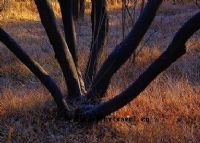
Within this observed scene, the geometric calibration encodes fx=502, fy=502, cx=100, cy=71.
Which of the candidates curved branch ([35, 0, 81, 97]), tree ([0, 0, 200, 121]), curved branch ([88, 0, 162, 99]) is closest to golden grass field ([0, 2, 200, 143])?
tree ([0, 0, 200, 121])

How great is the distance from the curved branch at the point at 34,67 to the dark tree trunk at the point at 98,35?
1.18 metres

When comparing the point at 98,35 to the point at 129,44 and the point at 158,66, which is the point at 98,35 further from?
the point at 158,66

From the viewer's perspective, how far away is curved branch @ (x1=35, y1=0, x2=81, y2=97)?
5.20 meters

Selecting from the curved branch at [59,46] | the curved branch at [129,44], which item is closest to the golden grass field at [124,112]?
the curved branch at [59,46]

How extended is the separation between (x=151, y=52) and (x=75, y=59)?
4259 millimetres

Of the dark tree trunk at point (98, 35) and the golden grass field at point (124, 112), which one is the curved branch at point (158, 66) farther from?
the dark tree trunk at point (98, 35)

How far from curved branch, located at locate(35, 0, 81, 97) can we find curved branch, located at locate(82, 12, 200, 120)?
0.61 m

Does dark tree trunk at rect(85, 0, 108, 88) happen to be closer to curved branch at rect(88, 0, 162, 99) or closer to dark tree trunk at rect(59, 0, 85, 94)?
dark tree trunk at rect(59, 0, 85, 94)

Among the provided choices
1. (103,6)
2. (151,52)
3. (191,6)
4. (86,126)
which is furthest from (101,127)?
(191,6)

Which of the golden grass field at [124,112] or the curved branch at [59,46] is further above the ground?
the curved branch at [59,46]

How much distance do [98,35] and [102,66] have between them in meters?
1.28

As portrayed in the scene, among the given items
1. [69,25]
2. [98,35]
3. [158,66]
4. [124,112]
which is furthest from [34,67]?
[98,35]

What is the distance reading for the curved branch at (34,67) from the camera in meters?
5.21

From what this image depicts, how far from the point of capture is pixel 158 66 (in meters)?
4.56
